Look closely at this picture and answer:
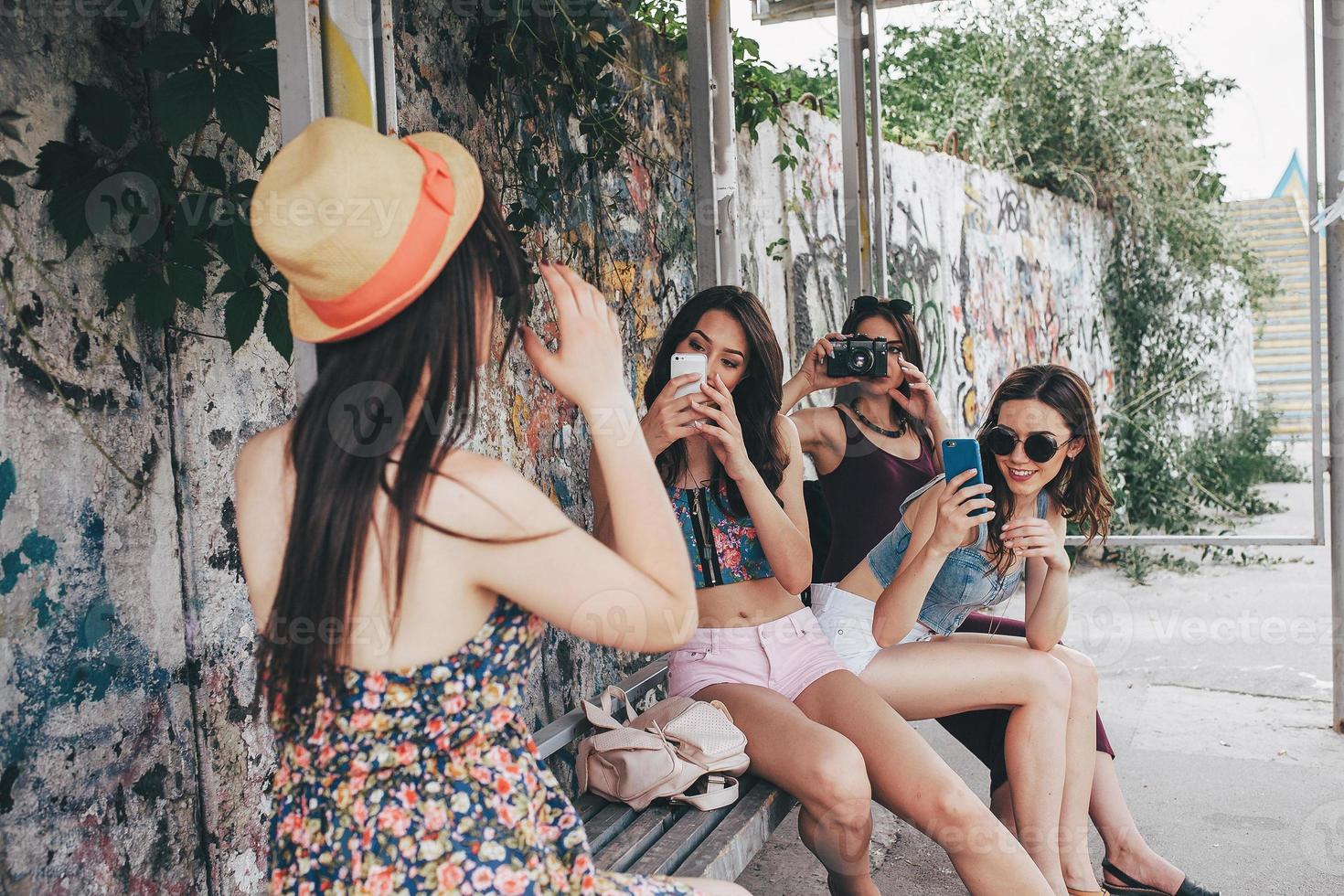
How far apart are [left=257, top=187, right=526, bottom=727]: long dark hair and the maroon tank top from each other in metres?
2.09

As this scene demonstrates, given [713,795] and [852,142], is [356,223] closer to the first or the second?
[713,795]

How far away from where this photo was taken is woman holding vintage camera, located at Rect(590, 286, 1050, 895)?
2.32m

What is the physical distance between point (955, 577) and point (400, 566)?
1.90m

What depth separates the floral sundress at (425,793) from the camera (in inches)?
51.6

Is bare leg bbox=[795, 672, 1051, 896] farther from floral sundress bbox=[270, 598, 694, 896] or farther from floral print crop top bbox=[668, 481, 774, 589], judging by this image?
floral sundress bbox=[270, 598, 694, 896]

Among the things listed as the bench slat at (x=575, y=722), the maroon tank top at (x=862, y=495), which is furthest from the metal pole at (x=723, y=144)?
the bench slat at (x=575, y=722)

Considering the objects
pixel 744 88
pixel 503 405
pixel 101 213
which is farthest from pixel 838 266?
pixel 101 213

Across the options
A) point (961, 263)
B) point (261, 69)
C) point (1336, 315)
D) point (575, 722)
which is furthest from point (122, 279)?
point (961, 263)

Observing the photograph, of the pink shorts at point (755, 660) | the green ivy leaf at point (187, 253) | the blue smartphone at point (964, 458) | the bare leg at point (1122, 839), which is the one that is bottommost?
the bare leg at point (1122, 839)

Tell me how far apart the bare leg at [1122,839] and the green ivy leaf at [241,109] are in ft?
8.31

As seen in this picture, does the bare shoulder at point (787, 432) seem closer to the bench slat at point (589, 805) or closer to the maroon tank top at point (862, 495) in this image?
the maroon tank top at point (862, 495)

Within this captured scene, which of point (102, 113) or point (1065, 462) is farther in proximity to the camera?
point (1065, 462)

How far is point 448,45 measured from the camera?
9.81 ft

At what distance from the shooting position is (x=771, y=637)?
2.69 meters
